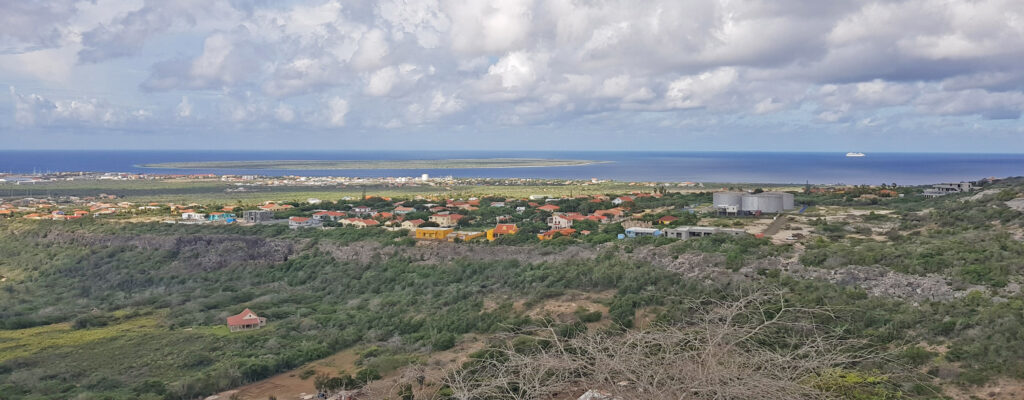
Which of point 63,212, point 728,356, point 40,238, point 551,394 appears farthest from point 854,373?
point 63,212

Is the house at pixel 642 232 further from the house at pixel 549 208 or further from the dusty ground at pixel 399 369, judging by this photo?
the house at pixel 549 208

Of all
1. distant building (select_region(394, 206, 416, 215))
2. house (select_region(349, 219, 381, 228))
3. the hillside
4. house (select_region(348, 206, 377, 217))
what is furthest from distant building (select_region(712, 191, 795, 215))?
house (select_region(348, 206, 377, 217))

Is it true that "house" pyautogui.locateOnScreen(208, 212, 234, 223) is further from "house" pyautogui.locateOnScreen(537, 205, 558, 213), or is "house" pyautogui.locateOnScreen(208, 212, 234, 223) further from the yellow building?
"house" pyautogui.locateOnScreen(537, 205, 558, 213)

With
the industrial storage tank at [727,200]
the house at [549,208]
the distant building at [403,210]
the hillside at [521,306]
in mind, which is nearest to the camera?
the hillside at [521,306]

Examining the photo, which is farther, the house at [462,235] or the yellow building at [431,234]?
the yellow building at [431,234]

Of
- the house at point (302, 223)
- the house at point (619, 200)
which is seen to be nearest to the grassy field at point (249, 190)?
the house at point (619, 200)

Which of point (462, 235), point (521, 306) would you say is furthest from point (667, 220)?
point (521, 306)

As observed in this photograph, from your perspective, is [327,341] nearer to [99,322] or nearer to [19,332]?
[99,322]
